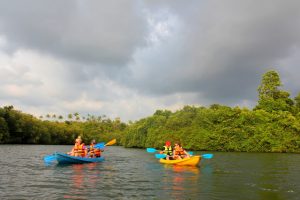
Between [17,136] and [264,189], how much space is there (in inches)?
2799

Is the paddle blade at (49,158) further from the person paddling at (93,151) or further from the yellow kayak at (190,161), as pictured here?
the yellow kayak at (190,161)

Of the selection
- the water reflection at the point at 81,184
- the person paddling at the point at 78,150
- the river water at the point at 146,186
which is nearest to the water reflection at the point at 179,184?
the river water at the point at 146,186

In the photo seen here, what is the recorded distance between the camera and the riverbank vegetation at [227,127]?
178ft

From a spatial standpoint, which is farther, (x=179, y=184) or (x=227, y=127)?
(x=227, y=127)

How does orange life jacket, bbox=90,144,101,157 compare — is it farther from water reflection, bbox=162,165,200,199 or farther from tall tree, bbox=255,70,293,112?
tall tree, bbox=255,70,293,112

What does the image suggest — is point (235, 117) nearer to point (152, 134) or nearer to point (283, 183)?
point (152, 134)

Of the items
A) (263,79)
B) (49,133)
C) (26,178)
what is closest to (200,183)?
(26,178)

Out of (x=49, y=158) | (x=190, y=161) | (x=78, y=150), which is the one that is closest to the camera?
(x=190, y=161)

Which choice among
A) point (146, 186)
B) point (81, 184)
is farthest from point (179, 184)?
point (81, 184)

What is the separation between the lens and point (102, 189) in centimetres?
1456

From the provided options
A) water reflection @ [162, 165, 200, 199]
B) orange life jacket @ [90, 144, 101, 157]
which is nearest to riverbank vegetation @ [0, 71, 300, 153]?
orange life jacket @ [90, 144, 101, 157]

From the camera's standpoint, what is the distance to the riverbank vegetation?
54.3m

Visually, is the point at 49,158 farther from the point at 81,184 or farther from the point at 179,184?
the point at 179,184

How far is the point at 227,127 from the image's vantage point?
56.6m
